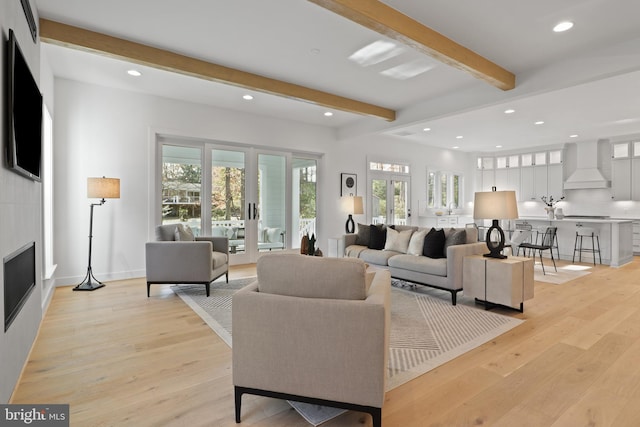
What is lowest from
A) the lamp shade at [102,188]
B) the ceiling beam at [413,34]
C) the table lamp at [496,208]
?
the table lamp at [496,208]

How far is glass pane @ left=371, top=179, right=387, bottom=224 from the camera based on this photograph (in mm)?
7828

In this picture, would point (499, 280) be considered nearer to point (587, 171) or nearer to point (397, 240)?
point (397, 240)

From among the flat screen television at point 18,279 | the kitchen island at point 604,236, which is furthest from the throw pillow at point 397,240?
the kitchen island at point 604,236

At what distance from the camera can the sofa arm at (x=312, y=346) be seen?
4.95ft

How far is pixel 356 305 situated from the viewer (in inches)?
60.1

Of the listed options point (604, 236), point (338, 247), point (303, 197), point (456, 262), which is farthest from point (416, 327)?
point (604, 236)

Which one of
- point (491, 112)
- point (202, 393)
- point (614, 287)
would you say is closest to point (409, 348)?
point (202, 393)

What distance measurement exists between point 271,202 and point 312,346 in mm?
5033

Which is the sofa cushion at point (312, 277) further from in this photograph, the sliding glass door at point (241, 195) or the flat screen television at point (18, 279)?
the sliding glass door at point (241, 195)

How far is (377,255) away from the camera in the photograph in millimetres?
4602

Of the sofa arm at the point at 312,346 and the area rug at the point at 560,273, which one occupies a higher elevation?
the sofa arm at the point at 312,346

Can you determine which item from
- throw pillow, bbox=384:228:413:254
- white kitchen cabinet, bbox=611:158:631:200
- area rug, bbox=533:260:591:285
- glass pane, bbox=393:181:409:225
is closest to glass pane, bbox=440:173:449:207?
glass pane, bbox=393:181:409:225

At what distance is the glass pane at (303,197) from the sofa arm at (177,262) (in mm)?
2937

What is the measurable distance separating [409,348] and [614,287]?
12.6ft
